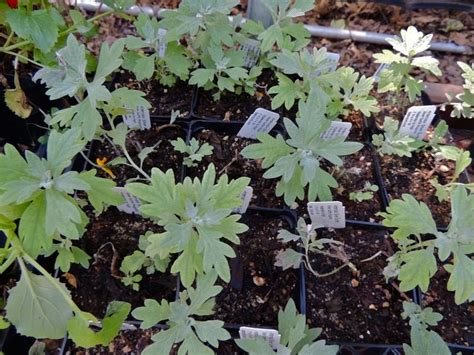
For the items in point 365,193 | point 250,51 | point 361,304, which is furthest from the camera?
point 250,51

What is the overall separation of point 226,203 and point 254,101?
721 mm

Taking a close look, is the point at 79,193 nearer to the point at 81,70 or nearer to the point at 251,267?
the point at 81,70

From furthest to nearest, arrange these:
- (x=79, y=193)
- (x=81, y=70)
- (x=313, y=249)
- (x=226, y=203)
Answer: (x=79, y=193) → (x=313, y=249) → (x=81, y=70) → (x=226, y=203)

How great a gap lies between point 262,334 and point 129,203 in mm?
504

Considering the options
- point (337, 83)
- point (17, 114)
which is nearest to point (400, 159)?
point (337, 83)

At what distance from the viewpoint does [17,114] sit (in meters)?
1.47

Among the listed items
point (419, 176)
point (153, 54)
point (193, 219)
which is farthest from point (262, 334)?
point (153, 54)

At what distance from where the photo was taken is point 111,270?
120cm

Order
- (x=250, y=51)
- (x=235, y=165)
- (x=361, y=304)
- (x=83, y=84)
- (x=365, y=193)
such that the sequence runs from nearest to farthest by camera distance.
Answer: (x=83, y=84), (x=361, y=304), (x=365, y=193), (x=235, y=165), (x=250, y=51)

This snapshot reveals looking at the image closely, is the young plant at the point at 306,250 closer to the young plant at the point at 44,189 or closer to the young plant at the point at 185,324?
the young plant at the point at 185,324

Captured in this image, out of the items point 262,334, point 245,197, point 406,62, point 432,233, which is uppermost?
point 406,62

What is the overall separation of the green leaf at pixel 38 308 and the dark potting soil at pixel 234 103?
0.76 metres

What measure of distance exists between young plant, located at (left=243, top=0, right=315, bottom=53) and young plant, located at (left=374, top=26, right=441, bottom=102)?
26 cm

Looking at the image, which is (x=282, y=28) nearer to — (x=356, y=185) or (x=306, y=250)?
(x=356, y=185)
